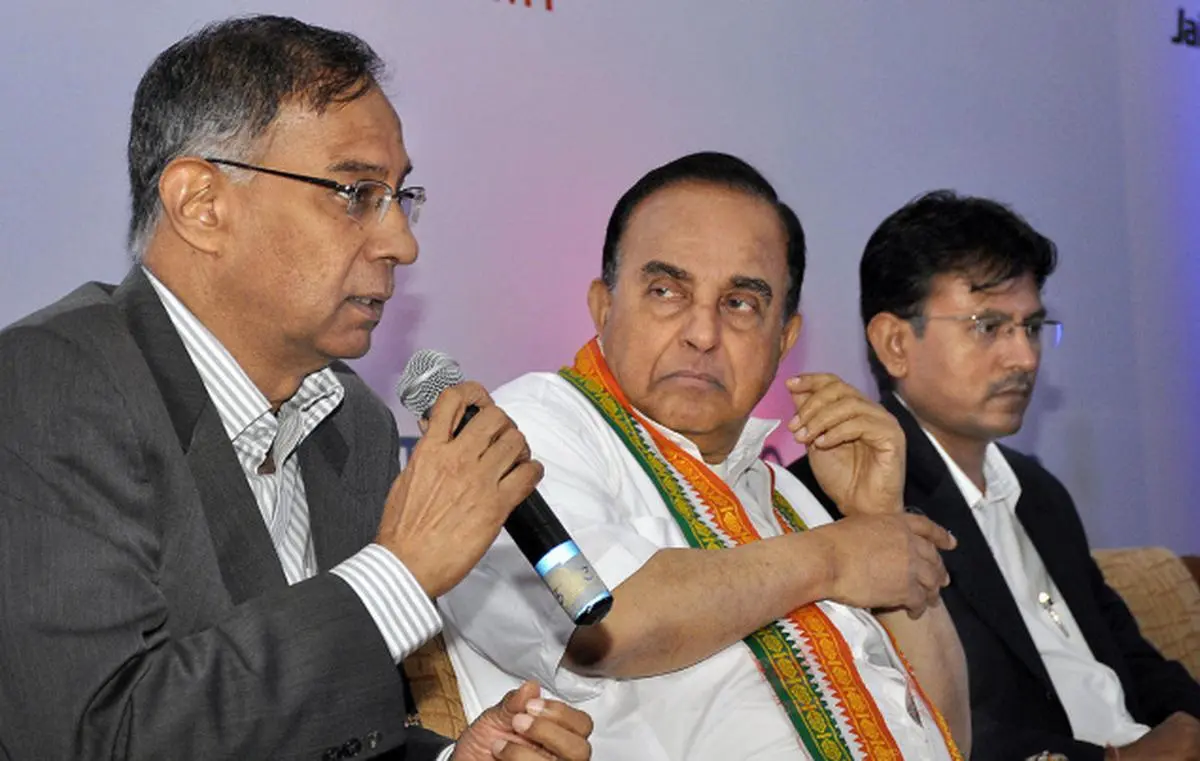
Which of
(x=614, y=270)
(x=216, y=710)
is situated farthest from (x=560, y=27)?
(x=216, y=710)

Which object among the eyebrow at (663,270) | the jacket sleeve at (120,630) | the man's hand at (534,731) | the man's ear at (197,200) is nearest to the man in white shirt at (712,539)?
the eyebrow at (663,270)

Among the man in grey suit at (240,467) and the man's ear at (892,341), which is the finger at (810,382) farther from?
the man's ear at (892,341)

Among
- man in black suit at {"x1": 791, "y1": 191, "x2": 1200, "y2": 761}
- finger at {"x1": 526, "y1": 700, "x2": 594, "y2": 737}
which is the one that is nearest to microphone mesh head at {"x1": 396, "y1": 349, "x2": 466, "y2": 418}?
finger at {"x1": 526, "y1": 700, "x2": 594, "y2": 737}

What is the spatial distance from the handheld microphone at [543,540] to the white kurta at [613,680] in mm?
439

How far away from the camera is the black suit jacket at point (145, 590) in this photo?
5.87 ft

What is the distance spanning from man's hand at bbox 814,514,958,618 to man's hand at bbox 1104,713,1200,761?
3.16 ft

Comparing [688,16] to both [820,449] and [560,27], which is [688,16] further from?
[820,449]

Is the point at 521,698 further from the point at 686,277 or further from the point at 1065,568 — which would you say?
the point at 1065,568

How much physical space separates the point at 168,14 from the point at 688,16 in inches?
59.6

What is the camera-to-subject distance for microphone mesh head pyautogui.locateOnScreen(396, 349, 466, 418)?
2.13m

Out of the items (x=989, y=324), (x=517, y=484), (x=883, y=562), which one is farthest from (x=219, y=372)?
(x=989, y=324)

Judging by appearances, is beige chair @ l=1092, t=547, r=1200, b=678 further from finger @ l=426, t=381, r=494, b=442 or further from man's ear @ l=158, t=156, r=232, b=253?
man's ear @ l=158, t=156, r=232, b=253

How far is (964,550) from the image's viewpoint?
3.54 metres

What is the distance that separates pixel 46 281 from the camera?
2.86m
